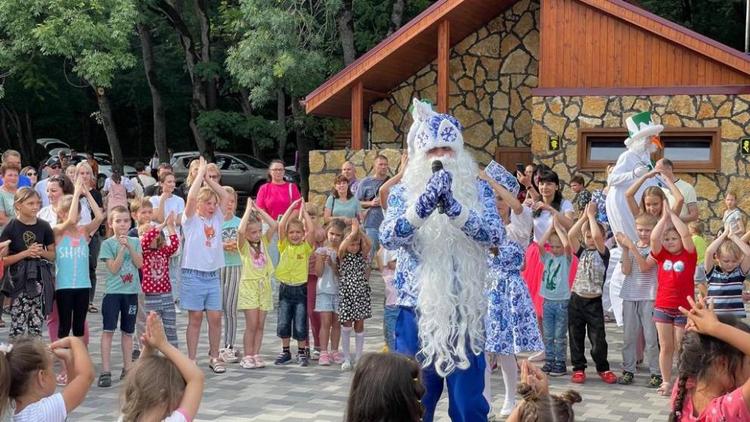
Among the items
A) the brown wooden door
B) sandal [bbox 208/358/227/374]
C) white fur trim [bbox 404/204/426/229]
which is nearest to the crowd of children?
sandal [bbox 208/358/227/374]

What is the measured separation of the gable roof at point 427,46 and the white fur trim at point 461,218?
9.92 meters

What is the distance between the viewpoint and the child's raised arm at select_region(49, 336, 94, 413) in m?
4.15

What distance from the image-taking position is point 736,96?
14086 millimetres

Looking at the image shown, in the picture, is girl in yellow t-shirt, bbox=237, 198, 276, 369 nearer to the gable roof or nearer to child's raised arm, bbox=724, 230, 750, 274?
child's raised arm, bbox=724, 230, 750, 274

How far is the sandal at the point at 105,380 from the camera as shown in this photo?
8008mm

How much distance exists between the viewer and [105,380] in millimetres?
8016

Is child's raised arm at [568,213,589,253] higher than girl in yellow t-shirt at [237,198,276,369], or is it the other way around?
child's raised arm at [568,213,589,253]

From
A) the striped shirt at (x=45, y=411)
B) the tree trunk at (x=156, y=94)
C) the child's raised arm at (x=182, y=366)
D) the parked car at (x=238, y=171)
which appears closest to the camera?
the child's raised arm at (x=182, y=366)

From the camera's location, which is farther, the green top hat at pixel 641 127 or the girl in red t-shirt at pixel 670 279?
the green top hat at pixel 641 127

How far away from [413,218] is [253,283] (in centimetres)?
414

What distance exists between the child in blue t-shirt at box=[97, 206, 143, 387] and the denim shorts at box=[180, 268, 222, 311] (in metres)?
0.44

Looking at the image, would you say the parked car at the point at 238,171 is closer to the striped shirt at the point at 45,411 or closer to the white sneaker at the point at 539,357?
the white sneaker at the point at 539,357

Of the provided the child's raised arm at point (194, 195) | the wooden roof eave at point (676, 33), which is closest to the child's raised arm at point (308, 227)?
the child's raised arm at point (194, 195)

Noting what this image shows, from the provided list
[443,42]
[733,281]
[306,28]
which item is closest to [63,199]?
[733,281]
